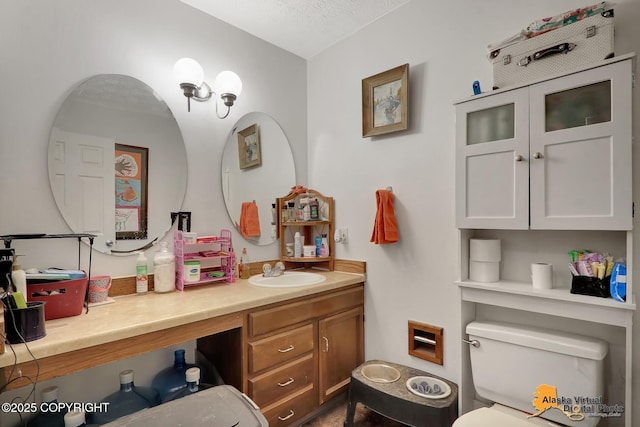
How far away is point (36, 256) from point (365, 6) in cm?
227

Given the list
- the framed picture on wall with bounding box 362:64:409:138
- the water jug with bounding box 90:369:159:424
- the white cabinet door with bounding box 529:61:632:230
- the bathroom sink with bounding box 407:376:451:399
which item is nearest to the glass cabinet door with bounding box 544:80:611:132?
the white cabinet door with bounding box 529:61:632:230

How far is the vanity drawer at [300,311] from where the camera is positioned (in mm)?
1613

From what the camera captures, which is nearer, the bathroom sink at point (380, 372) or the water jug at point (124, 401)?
the water jug at point (124, 401)

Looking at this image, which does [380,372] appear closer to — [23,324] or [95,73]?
[23,324]

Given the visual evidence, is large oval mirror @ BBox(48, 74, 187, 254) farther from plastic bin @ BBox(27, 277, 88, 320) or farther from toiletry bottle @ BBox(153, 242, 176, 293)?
plastic bin @ BBox(27, 277, 88, 320)

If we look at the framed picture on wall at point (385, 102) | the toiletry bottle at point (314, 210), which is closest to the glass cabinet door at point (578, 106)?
the framed picture on wall at point (385, 102)

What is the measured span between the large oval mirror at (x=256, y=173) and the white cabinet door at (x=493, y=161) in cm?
130

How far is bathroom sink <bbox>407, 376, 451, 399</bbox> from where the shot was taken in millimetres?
1685

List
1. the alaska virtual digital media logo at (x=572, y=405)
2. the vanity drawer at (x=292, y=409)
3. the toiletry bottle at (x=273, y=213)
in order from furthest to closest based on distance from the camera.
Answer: the toiletry bottle at (x=273, y=213)
the vanity drawer at (x=292, y=409)
the alaska virtual digital media logo at (x=572, y=405)

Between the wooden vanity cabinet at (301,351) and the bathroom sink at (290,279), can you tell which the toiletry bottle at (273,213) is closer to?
the bathroom sink at (290,279)

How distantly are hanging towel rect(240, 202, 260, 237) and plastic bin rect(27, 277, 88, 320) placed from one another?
100 centimetres

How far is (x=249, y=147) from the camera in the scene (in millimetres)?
2258

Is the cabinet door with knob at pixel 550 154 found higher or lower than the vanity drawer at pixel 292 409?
higher

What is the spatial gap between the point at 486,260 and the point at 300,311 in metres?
1.01
